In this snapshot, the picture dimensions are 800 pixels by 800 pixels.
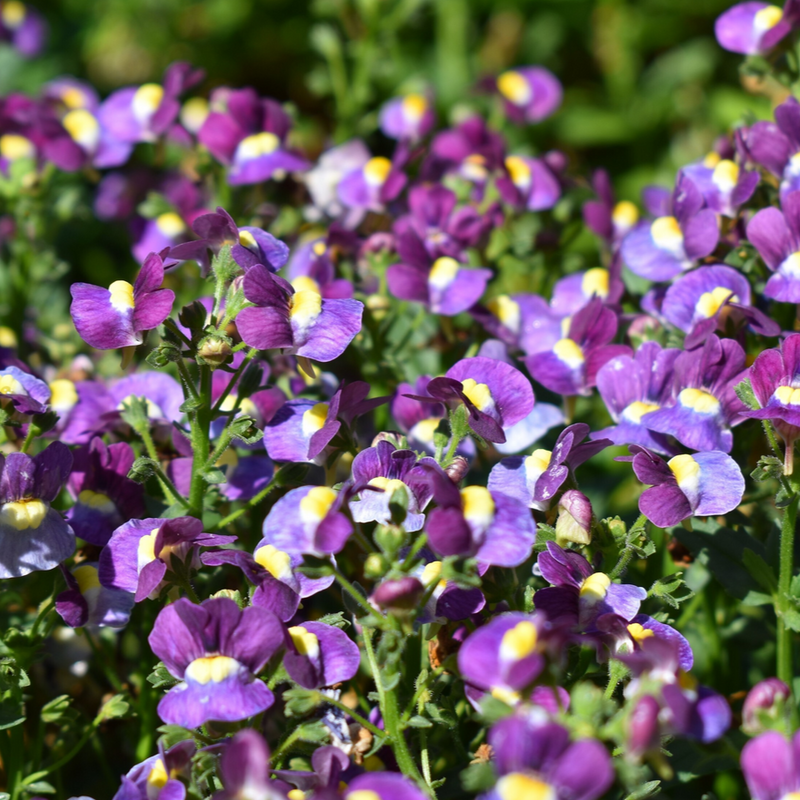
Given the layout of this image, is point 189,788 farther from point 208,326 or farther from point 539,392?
point 539,392

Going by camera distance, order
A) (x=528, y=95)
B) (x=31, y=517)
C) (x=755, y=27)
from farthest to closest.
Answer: (x=528, y=95) < (x=755, y=27) < (x=31, y=517)

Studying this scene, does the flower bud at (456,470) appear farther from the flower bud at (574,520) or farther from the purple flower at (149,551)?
the purple flower at (149,551)

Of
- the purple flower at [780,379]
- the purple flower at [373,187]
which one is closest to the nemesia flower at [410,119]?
the purple flower at [373,187]

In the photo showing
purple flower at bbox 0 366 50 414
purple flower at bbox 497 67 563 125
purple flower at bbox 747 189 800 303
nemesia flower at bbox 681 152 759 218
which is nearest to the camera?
purple flower at bbox 0 366 50 414

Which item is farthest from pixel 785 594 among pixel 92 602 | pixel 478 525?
pixel 92 602

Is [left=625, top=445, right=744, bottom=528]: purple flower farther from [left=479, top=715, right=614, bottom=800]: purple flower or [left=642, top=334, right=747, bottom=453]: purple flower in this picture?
[left=479, top=715, right=614, bottom=800]: purple flower

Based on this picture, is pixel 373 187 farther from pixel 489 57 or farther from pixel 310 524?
pixel 489 57

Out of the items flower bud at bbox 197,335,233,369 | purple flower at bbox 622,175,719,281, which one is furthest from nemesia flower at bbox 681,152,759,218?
flower bud at bbox 197,335,233,369
